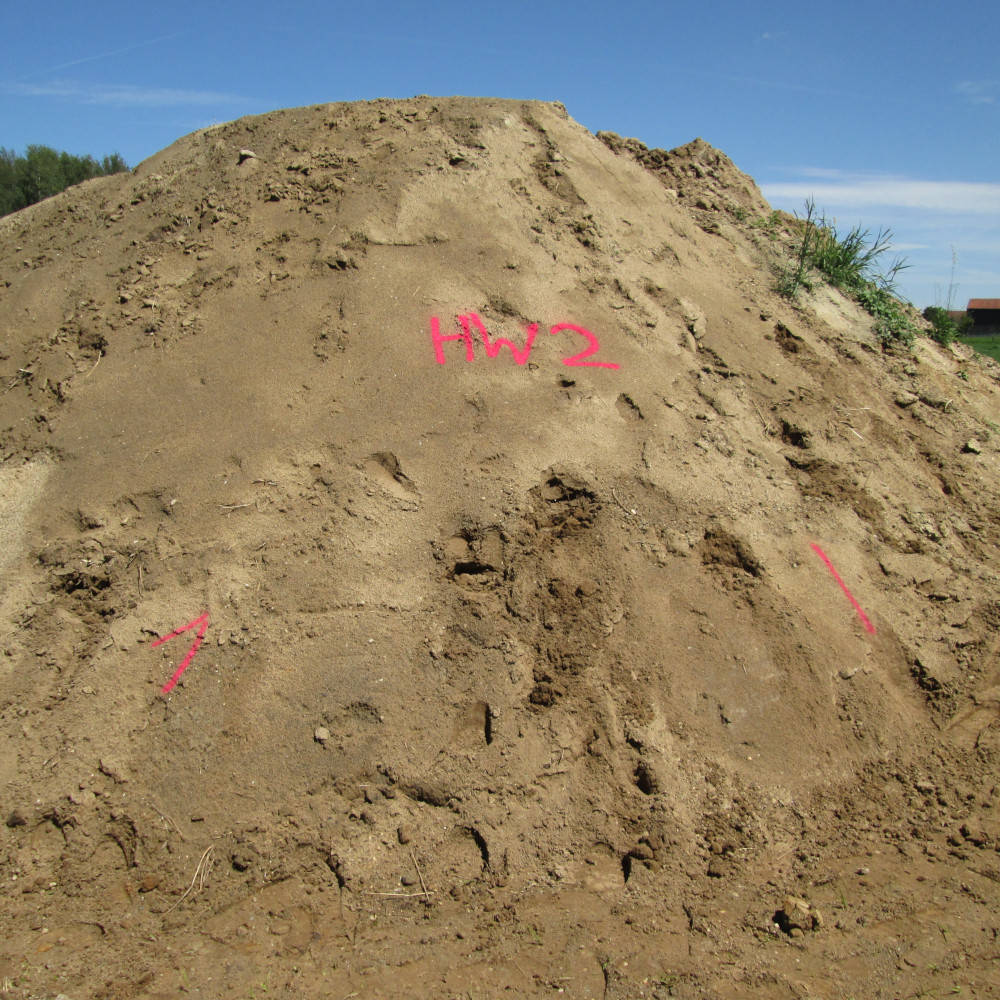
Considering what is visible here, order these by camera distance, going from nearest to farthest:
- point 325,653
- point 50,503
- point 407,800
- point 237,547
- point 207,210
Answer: point 407,800, point 325,653, point 237,547, point 50,503, point 207,210

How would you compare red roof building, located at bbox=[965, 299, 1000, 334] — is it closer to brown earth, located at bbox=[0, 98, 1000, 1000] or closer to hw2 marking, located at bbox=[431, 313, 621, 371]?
brown earth, located at bbox=[0, 98, 1000, 1000]

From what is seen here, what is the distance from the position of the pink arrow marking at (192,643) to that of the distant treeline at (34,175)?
20423 mm

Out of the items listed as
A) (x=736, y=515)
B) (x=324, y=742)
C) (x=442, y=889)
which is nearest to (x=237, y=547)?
(x=324, y=742)

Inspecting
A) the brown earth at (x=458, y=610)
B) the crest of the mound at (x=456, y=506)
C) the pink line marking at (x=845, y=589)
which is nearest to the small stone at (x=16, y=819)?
the brown earth at (x=458, y=610)

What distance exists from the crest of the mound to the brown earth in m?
0.02

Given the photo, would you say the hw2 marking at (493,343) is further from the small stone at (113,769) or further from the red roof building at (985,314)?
the red roof building at (985,314)

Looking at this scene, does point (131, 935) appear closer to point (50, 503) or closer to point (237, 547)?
point (237, 547)

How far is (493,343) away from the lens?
4914 millimetres

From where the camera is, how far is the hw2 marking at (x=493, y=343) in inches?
191

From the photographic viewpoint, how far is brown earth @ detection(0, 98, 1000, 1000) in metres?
3.18

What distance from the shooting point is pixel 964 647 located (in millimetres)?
4562

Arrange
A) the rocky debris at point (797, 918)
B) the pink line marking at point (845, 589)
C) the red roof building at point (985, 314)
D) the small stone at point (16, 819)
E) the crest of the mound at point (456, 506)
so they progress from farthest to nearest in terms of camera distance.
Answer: the red roof building at point (985, 314) < the pink line marking at point (845, 589) < the crest of the mound at point (456, 506) < the small stone at point (16, 819) < the rocky debris at point (797, 918)

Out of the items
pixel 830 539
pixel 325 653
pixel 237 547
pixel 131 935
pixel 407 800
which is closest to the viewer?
pixel 131 935

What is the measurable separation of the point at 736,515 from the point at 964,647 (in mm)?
1588
